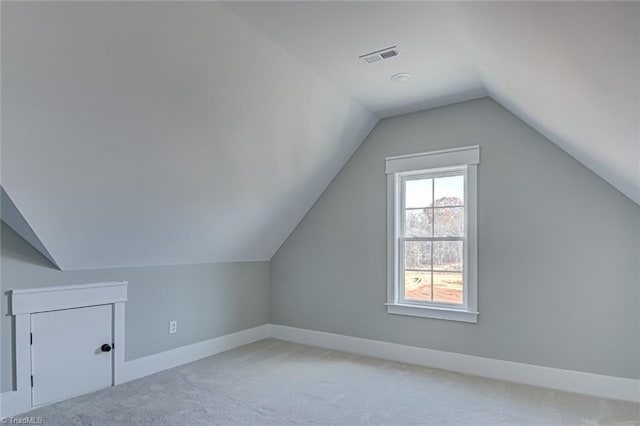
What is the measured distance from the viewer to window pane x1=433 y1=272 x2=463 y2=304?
3727 millimetres

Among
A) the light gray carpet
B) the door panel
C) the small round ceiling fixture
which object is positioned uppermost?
the small round ceiling fixture

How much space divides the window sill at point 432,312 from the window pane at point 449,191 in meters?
1.01

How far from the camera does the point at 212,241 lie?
3.96 m

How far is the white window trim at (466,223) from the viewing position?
3.60 metres

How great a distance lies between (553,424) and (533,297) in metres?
1.03

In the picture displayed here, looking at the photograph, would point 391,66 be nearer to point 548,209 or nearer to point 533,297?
point 548,209

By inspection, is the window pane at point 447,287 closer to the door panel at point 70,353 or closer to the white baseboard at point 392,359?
the white baseboard at point 392,359

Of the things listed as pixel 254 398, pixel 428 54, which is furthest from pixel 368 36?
pixel 254 398

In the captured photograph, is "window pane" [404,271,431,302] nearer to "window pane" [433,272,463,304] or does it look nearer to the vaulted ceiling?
"window pane" [433,272,463,304]

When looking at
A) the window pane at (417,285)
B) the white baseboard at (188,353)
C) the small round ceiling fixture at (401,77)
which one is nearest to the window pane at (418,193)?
the window pane at (417,285)

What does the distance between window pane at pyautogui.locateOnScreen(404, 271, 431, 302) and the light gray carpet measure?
67 cm

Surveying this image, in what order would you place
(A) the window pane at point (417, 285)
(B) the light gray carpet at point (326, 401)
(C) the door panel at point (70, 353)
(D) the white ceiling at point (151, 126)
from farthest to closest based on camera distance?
(A) the window pane at point (417, 285) < (C) the door panel at point (70, 353) < (B) the light gray carpet at point (326, 401) < (D) the white ceiling at point (151, 126)

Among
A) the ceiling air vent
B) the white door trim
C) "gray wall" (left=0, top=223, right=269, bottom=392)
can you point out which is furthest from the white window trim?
the white door trim

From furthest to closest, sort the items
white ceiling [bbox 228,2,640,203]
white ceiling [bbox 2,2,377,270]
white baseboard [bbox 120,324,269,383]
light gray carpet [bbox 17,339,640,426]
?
white baseboard [bbox 120,324,269,383], light gray carpet [bbox 17,339,640,426], white ceiling [bbox 2,2,377,270], white ceiling [bbox 228,2,640,203]
